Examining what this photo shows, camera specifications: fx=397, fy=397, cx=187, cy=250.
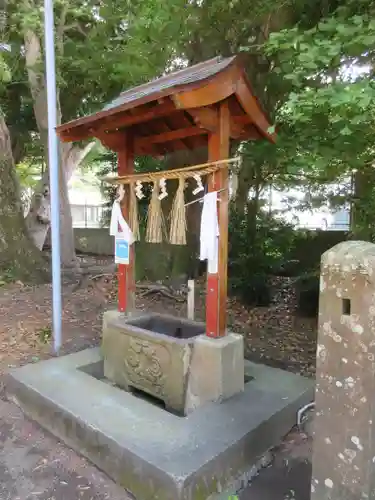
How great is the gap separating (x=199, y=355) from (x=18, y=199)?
6041mm

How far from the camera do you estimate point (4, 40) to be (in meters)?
8.36

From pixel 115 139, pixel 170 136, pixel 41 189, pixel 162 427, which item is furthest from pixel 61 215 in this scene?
pixel 162 427

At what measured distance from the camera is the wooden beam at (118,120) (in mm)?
3076

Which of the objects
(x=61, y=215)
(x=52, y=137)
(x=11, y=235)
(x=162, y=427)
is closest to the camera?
(x=162, y=427)

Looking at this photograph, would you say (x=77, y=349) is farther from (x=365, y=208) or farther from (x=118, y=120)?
(x=365, y=208)

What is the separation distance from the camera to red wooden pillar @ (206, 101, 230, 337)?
324cm

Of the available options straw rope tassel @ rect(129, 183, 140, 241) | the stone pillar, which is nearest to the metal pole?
straw rope tassel @ rect(129, 183, 140, 241)

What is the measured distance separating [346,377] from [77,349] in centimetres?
378

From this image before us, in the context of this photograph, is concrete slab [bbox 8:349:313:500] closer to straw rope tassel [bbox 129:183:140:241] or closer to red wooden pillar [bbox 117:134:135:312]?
red wooden pillar [bbox 117:134:135:312]

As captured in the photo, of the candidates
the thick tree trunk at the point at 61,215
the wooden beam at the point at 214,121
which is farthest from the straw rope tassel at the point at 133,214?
the thick tree trunk at the point at 61,215

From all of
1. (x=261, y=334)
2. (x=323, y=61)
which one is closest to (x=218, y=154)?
(x=323, y=61)

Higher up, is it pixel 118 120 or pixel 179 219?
pixel 118 120

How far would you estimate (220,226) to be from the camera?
332 centimetres

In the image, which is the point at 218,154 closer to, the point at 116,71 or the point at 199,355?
the point at 199,355
